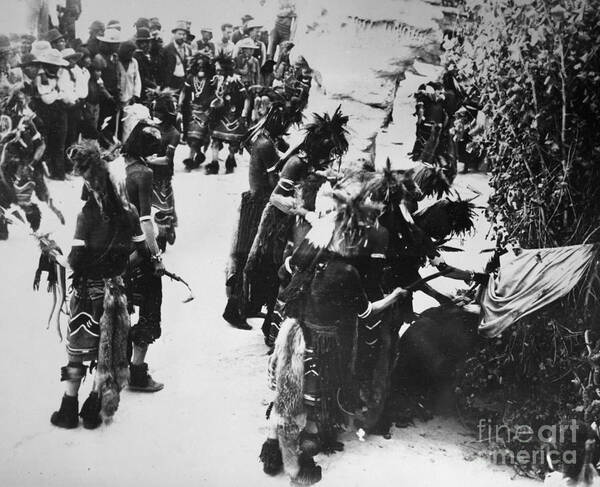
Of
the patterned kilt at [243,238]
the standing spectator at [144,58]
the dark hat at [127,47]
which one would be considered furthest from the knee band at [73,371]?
the dark hat at [127,47]

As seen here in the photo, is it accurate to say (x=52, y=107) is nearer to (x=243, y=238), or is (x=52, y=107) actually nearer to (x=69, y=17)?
(x=69, y=17)

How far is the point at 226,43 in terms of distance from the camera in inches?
145

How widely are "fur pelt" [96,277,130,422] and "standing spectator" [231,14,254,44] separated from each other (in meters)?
1.39

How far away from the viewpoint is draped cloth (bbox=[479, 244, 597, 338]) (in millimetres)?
3480

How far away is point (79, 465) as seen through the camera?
3.55m

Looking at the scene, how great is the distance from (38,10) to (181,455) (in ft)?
7.89

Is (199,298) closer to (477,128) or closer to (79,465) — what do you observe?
(79,465)

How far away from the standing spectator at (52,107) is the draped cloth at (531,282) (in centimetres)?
230

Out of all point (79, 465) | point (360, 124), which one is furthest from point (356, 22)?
point (79, 465)

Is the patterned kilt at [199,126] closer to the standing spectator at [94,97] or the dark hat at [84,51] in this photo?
the standing spectator at [94,97]

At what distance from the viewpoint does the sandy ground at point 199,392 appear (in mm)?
3520

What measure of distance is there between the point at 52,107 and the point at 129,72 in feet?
1.44

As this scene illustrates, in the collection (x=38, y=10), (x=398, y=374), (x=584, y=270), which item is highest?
(x=38, y=10)

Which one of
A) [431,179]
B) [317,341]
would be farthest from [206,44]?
[317,341]
